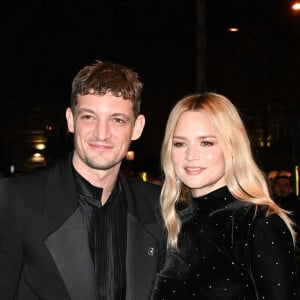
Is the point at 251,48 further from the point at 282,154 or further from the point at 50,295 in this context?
the point at 282,154

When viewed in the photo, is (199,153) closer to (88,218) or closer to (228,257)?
(228,257)

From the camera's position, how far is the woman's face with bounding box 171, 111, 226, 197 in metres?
3.26

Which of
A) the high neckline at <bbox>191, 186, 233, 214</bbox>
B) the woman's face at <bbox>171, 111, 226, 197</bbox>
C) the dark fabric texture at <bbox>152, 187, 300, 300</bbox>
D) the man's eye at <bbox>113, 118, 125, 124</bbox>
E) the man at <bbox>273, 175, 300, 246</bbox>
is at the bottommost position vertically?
the man at <bbox>273, 175, 300, 246</bbox>

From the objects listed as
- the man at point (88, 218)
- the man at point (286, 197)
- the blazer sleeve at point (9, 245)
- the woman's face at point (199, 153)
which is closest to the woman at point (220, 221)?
the woman's face at point (199, 153)

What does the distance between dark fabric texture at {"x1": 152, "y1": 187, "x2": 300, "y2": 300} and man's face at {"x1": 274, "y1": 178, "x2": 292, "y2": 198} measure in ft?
18.8

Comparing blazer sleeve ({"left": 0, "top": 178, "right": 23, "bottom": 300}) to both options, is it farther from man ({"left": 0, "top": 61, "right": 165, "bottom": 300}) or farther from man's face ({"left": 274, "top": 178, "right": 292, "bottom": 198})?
man's face ({"left": 274, "top": 178, "right": 292, "bottom": 198})

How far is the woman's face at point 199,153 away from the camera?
10.7 ft

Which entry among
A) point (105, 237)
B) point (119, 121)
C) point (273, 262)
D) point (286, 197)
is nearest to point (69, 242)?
point (105, 237)

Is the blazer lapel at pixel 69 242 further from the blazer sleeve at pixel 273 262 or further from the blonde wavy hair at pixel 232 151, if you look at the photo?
the blazer sleeve at pixel 273 262

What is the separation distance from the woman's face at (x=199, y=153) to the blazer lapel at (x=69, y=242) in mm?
753

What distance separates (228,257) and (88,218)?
0.85 m

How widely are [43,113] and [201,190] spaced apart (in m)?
36.8

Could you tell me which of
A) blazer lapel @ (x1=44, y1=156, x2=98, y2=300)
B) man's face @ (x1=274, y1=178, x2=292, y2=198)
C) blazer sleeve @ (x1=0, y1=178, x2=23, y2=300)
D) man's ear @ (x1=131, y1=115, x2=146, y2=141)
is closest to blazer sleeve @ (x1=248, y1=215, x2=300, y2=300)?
blazer lapel @ (x1=44, y1=156, x2=98, y2=300)

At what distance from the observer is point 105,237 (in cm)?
307
